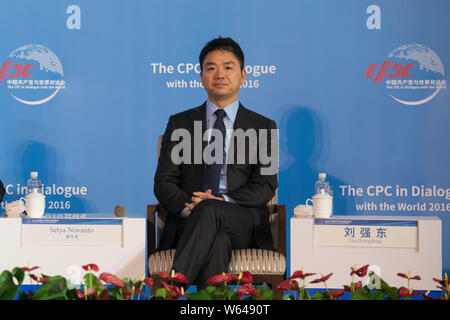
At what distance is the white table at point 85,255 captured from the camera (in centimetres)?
386

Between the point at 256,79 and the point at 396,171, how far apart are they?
1.34 m

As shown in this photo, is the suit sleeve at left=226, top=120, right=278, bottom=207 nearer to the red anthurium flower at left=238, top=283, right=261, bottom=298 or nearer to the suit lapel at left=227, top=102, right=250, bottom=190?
the suit lapel at left=227, top=102, right=250, bottom=190

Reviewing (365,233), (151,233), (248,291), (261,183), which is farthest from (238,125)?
(248,291)

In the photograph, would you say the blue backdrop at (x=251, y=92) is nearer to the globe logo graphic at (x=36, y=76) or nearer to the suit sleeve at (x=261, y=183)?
the globe logo graphic at (x=36, y=76)

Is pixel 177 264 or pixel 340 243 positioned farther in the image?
pixel 340 243

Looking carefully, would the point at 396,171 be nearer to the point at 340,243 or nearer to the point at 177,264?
the point at 340,243

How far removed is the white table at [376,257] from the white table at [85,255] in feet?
3.17

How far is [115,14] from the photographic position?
5.09 metres

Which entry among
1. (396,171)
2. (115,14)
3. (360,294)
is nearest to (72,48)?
(115,14)

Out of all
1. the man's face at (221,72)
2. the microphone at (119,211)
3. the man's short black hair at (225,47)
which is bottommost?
the microphone at (119,211)

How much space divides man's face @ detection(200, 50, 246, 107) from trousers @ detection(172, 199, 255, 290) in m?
0.92

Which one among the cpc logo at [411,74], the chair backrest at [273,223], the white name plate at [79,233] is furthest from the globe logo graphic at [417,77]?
the white name plate at [79,233]

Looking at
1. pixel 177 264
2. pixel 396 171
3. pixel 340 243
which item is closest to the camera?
pixel 177 264

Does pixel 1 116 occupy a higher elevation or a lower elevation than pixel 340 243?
higher
